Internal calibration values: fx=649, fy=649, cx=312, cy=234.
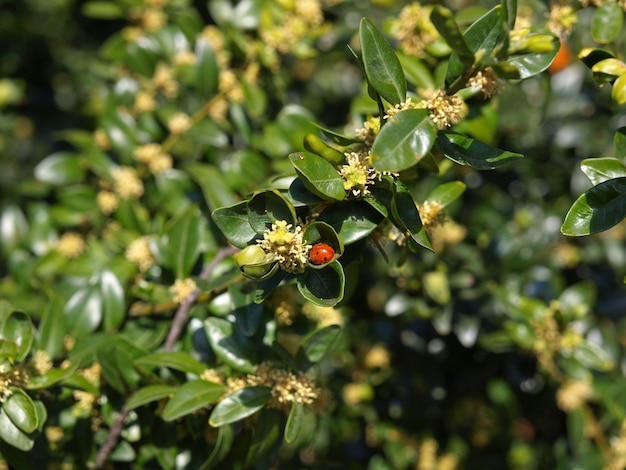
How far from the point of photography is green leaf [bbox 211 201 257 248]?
106cm

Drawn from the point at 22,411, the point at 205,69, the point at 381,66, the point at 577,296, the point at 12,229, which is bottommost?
the point at 577,296

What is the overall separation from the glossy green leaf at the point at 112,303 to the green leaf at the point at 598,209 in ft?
3.12

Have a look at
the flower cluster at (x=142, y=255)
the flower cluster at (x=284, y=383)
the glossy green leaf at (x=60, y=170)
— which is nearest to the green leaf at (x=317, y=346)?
the flower cluster at (x=284, y=383)

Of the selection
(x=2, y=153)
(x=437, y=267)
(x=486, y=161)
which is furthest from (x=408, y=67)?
(x=2, y=153)

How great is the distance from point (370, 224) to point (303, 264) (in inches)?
5.3

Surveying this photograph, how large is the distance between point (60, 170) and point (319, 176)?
111 cm

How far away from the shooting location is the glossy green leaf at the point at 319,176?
3.25 feet

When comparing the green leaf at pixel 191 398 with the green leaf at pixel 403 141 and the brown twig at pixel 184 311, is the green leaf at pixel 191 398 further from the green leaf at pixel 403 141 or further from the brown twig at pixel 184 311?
the green leaf at pixel 403 141

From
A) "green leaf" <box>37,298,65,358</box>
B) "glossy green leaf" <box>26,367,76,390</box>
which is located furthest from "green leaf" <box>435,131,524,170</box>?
"green leaf" <box>37,298,65,358</box>

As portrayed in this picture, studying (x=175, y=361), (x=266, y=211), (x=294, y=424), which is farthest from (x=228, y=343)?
(x=266, y=211)

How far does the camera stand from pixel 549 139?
6.89 feet

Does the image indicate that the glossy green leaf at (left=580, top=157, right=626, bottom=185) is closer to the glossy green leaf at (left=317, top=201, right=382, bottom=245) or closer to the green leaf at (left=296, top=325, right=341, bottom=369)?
the glossy green leaf at (left=317, top=201, right=382, bottom=245)

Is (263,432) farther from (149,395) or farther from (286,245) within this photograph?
(286,245)

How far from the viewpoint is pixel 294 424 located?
1.10m
